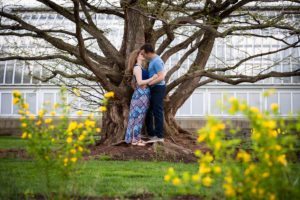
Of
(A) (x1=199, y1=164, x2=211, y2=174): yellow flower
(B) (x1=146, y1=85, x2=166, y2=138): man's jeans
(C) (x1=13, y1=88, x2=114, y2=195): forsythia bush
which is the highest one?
(B) (x1=146, y1=85, x2=166, y2=138): man's jeans

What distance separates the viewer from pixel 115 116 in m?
9.42

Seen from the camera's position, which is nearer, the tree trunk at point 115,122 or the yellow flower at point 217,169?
the yellow flower at point 217,169

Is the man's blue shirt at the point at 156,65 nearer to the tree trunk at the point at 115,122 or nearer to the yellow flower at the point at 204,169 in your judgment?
the tree trunk at the point at 115,122

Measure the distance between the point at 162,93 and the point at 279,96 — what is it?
11146 mm

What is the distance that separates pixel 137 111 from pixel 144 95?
33 cm

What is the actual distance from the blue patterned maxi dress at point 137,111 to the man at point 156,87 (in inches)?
5.7

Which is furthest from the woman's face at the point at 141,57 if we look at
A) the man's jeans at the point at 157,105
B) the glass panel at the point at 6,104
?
the glass panel at the point at 6,104

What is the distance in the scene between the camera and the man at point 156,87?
807cm

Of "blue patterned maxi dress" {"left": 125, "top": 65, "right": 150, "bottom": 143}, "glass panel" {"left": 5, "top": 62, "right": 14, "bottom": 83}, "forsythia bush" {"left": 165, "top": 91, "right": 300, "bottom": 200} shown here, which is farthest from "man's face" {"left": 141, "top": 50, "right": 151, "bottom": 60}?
"glass panel" {"left": 5, "top": 62, "right": 14, "bottom": 83}

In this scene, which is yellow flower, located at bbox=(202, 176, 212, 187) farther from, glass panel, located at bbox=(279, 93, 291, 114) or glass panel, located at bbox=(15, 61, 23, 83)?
glass panel, located at bbox=(15, 61, 23, 83)

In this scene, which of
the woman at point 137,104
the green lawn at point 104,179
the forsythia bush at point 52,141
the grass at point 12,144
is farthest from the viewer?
the grass at point 12,144

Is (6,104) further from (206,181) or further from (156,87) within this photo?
(206,181)

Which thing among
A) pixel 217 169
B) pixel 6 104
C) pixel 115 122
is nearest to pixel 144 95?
pixel 115 122

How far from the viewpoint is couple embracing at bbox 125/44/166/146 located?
8.15 meters
